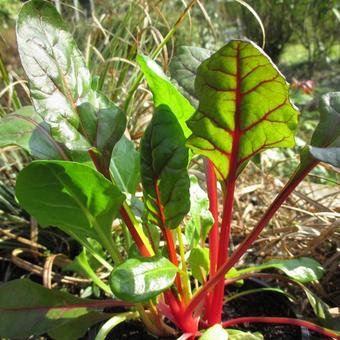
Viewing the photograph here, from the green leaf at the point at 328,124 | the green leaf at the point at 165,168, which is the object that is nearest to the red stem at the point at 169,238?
the green leaf at the point at 165,168

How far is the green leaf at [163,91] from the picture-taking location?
58cm

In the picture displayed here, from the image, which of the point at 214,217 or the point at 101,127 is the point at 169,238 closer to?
the point at 214,217

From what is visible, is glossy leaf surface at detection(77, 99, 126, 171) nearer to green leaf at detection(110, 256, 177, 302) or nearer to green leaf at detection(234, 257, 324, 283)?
green leaf at detection(110, 256, 177, 302)

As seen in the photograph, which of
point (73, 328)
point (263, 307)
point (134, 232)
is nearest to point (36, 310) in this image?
point (73, 328)

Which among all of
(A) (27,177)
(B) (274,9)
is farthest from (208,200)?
(B) (274,9)

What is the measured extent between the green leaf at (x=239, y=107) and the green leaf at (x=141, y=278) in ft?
0.53

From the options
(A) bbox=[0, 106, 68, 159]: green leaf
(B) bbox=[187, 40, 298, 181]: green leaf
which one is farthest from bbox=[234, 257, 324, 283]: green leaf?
(A) bbox=[0, 106, 68, 159]: green leaf

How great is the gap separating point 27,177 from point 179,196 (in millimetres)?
206

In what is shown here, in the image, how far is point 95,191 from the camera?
0.61 meters

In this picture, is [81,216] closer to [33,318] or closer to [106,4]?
[33,318]

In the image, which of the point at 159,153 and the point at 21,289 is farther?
the point at 21,289

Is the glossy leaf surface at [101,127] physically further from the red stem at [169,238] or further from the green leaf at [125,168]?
the green leaf at [125,168]

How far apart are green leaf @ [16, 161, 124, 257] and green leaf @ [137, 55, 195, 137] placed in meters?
0.13

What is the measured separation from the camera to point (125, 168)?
816mm
